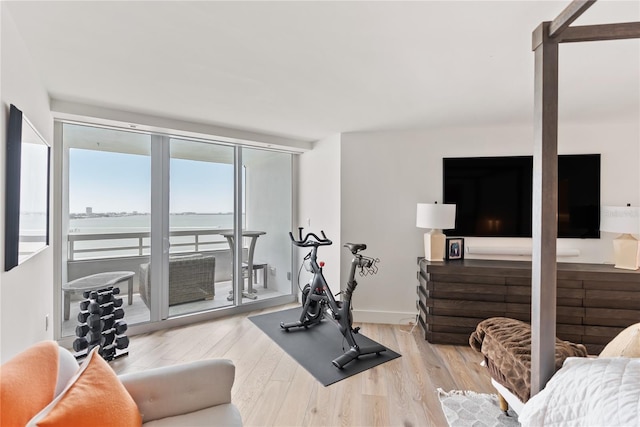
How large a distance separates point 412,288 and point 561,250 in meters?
1.64

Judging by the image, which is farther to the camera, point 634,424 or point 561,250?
point 561,250

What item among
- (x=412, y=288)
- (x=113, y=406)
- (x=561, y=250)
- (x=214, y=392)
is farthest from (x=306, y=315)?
(x=561, y=250)

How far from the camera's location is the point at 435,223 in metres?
3.10

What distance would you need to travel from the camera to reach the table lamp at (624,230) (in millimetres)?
2668

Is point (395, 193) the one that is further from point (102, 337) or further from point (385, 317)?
point (102, 337)

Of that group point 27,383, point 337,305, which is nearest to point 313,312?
point 337,305

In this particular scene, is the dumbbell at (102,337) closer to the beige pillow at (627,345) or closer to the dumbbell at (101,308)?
the dumbbell at (101,308)

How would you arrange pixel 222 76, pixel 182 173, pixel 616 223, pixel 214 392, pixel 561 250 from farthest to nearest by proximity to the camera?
pixel 182 173 < pixel 561 250 < pixel 616 223 < pixel 222 76 < pixel 214 392

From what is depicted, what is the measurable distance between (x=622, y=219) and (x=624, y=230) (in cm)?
10

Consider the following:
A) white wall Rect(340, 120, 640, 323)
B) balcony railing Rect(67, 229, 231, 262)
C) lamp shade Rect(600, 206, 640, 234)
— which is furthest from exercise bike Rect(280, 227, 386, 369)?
lamp shade Rect(600, 206, 640, 234)

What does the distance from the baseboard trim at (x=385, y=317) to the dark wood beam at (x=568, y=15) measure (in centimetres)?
305

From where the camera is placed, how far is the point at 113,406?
3.66 feet

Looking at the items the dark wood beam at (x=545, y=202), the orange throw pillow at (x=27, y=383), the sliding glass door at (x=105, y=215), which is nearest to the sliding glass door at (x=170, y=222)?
the sliding glass door at (x=105, y=215)

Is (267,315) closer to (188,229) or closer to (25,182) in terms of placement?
(188,229)
